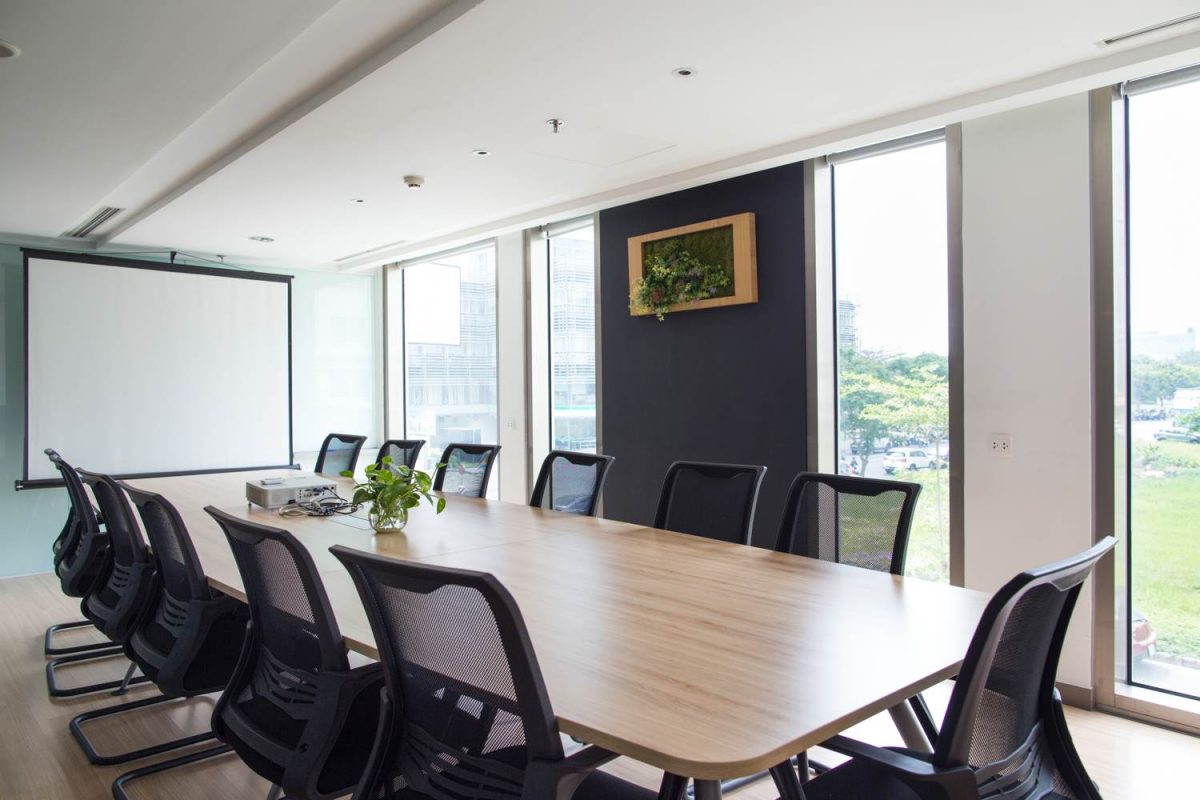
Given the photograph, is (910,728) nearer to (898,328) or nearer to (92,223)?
(898,328)

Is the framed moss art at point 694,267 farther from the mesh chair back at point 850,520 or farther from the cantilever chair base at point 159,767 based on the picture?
the cantilever chair base at point 159,767

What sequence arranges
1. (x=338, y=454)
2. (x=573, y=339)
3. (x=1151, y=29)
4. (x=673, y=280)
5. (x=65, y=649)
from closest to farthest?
(x=1151, y=29), (x=65, y=649), (x=673, y=280), (x=338, y=454), (x=573, y=339)

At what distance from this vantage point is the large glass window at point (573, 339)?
6293mm

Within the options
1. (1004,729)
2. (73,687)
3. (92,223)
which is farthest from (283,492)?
(92,223)

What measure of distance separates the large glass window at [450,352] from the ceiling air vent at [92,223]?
2.83 metres

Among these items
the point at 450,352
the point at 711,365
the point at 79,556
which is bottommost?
the point at 79,556

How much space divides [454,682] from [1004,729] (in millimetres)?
1048

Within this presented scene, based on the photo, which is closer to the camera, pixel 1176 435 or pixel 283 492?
pixel 1176 435

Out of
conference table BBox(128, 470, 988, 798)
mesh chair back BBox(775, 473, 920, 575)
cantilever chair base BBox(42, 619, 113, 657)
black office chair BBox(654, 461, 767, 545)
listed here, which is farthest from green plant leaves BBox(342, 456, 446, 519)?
cantilever chair base BBox(42, 619, 113, 657)

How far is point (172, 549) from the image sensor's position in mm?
2689

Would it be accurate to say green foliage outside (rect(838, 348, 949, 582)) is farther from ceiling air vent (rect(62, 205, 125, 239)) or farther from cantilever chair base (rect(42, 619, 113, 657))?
ceiling air vent (rect(62, 205, 125, 239))

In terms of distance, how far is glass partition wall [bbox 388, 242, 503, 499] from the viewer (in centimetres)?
743

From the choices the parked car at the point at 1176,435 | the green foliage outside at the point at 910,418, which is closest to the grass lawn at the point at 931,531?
the green foliage outside at the point at 910,418

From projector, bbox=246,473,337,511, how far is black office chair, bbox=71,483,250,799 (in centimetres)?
87
